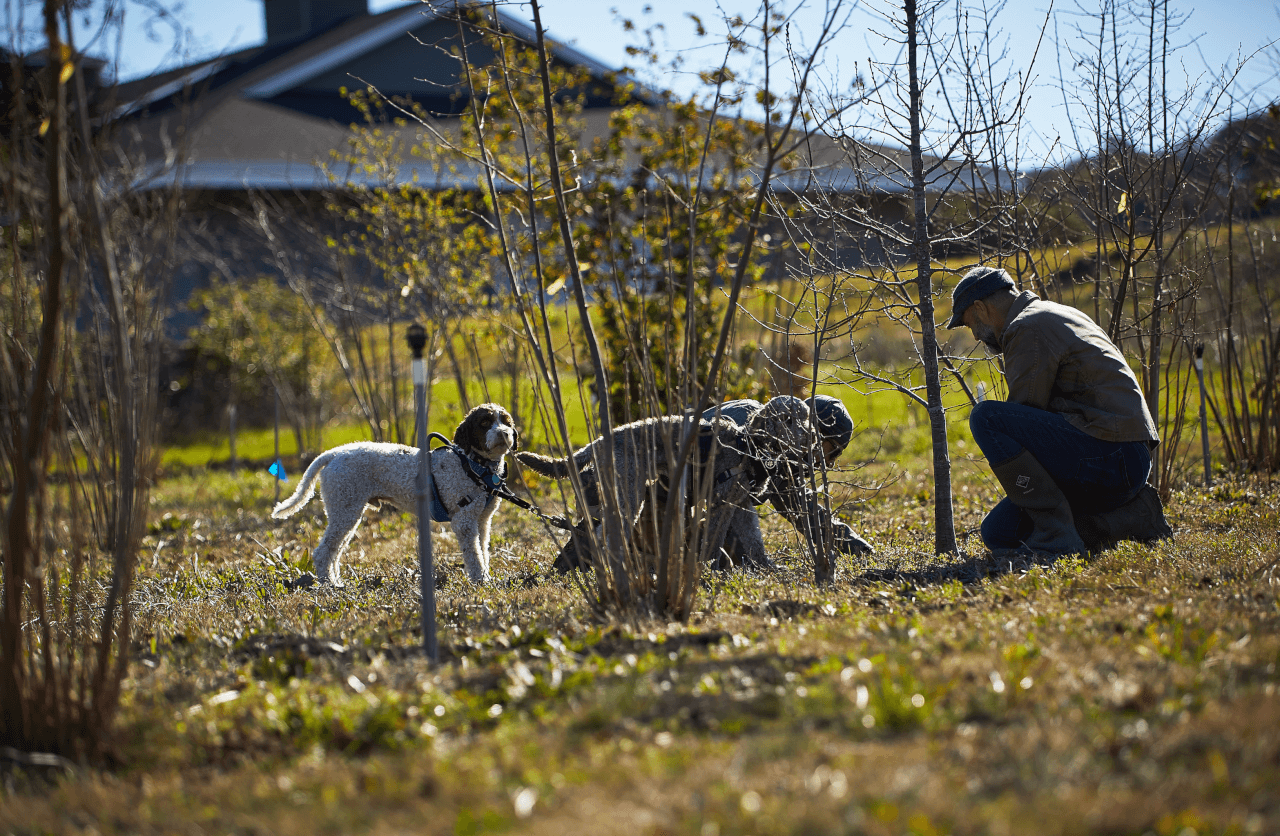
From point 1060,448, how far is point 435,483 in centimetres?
346

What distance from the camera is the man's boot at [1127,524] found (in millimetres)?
5172

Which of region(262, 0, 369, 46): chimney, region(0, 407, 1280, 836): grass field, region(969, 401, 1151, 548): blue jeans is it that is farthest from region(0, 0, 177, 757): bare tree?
region(262, 0, 369, 46): chimney

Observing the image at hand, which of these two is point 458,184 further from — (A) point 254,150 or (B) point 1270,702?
(A) point 254,150

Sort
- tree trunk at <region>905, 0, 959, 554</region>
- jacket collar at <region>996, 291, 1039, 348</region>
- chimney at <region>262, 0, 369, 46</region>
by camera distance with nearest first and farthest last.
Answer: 1. jacket collar at <region>996, 291, 1039, 348</region>
2. tree trunk at <region>905, 0, 959, 554</region>
3. chimney at <region>262, 0, 369, 46</region>

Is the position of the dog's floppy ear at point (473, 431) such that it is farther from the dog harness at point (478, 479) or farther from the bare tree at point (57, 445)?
the bare tree at point (57, 445)

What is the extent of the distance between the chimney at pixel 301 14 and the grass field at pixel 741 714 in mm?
23362

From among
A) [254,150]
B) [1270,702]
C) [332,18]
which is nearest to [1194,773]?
[1270,702]

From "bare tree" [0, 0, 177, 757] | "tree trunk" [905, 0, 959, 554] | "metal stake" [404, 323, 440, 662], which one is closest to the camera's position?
"bare tree" [0, 0, 177, 757]

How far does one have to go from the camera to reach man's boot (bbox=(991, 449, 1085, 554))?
4.96 metres

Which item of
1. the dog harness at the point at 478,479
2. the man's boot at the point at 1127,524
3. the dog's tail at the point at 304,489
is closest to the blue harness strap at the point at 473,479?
the dog harness at the point at 478,479

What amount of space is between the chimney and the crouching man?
2313cm

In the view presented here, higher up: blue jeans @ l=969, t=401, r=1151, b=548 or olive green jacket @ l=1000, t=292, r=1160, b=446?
olive green jacket @ l=1000, t=292, r=1160, b=446

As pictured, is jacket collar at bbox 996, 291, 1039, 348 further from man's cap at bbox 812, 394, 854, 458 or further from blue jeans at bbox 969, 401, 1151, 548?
man's cap at bbox 812, 394, 854, 458

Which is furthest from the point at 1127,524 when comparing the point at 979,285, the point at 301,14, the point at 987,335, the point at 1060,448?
the point at 301,14
